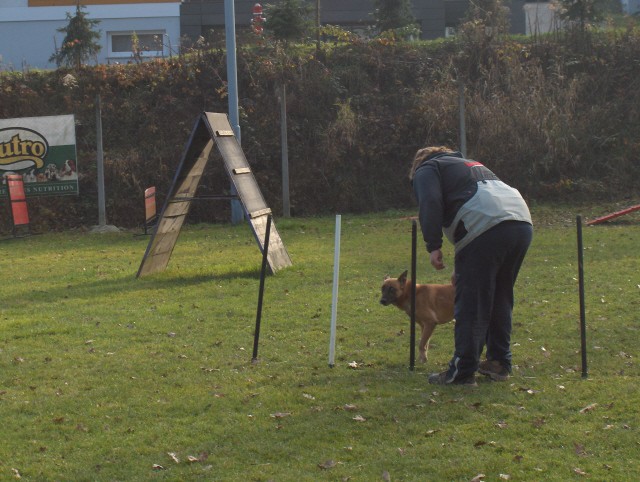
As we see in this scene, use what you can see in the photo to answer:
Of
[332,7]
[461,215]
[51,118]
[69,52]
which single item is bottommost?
[461,215]

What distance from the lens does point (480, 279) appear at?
699cm

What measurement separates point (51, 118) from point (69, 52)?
5.79 metres

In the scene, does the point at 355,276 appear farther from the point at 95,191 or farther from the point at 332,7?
the point at 332,7

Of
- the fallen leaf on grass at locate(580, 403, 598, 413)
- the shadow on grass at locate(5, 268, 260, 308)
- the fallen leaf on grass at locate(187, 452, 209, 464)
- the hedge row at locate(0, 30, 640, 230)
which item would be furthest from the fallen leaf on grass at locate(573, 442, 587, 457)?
the hedge row at locate(0, 30, 640, 230)

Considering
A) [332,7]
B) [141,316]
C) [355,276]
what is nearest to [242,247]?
[355,276]

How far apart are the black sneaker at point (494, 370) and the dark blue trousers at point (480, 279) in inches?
9.0

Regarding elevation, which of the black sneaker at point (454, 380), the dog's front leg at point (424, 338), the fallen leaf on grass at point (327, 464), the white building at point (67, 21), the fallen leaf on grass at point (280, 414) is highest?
the white building at point (67, 21)

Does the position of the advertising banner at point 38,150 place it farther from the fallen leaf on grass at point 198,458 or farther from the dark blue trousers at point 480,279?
the fallen leaf on grass at point 198,458

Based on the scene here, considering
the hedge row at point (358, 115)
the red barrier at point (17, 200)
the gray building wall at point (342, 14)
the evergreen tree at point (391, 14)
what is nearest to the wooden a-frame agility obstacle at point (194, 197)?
the red barrier at point (17, 200)

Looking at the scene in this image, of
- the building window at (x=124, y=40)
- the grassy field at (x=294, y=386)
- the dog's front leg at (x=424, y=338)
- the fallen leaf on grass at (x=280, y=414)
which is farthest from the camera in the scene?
the building window at (x=124, y=40)

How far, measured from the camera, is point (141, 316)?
10.6 meters

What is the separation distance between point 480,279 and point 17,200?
15.3m

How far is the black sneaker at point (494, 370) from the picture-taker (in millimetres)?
7250

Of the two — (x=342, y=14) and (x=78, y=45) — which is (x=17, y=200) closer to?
(x=78, y=45)
